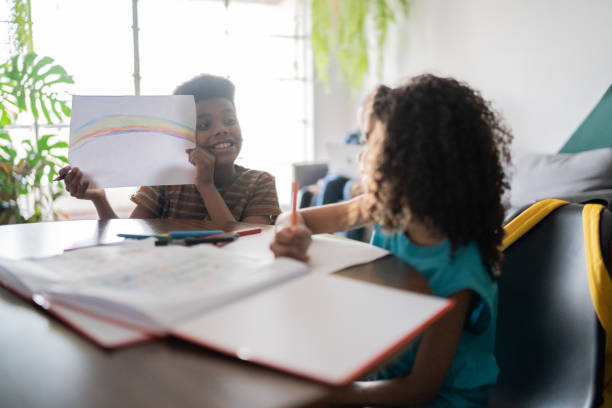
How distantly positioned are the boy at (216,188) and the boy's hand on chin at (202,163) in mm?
14

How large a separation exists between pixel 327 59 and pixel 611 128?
2304mm

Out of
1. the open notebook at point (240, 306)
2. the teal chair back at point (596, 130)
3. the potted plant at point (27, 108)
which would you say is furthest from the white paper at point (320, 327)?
the potted plant at point (27, 108)

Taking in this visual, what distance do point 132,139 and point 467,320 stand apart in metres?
0.81

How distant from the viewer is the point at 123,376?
1.31 feet

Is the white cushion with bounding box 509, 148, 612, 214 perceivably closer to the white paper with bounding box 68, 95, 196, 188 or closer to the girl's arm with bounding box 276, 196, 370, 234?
the girl's arm with bounding box 276, 196, 370, 234

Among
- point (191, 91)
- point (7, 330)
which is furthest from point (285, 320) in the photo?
point (191, 91)

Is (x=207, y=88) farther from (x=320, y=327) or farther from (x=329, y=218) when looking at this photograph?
(x=320, y=327)

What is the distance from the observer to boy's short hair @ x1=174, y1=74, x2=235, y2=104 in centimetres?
133

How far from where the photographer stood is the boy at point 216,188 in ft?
4.17

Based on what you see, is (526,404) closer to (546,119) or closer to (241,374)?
(241,374)

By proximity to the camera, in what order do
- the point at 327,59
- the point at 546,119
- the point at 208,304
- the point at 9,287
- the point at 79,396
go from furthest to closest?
the point at 327,59
the point at 546,119
the point at 9,287
the point at 208,304
the point at 79,396

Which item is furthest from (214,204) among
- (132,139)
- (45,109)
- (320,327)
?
(45,109)

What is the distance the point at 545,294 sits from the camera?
0.92 metres

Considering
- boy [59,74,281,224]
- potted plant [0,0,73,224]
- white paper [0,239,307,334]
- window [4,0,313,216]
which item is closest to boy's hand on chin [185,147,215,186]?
boy [59,74,281,224]
